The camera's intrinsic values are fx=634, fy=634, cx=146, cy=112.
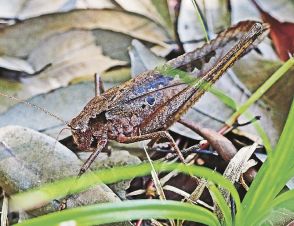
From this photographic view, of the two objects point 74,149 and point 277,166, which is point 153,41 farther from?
point 277,166

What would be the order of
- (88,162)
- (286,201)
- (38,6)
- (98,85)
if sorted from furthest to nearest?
(38,6), (98,85), (88,162), (286,201)

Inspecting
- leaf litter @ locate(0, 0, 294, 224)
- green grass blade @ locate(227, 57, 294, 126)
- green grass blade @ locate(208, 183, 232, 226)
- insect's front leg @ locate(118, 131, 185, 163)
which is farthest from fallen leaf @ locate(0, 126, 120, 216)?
green grass blade @ locate(227, 57, 294, 126)

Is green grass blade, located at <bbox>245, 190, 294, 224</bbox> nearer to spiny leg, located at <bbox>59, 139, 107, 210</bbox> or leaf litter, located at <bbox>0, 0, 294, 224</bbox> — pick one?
leaf litter, located at <bbox>0, 0, 294, 224</bbox>

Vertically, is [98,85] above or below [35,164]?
above

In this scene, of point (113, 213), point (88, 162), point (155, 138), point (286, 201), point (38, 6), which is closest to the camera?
point (113, 213)

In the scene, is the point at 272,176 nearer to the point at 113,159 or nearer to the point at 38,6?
the point at 113,159

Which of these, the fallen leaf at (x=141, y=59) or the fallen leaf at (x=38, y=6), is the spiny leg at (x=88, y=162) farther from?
the fallen leaf at (x=38, y=6)

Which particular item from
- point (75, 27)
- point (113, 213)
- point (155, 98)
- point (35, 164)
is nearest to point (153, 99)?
point (155, 98)
